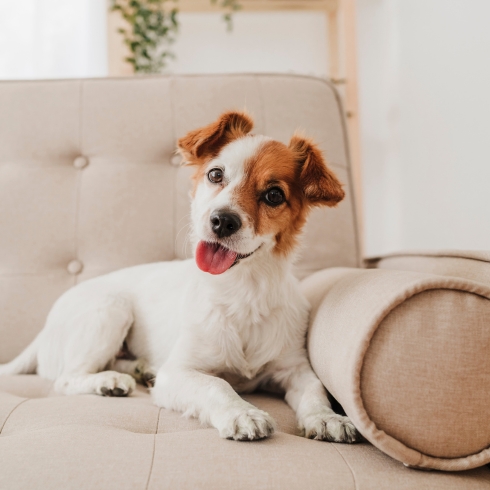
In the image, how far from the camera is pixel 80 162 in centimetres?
198

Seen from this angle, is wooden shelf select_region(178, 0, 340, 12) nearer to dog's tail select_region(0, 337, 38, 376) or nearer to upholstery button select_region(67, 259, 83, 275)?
upholstery button select_region(67, 259, 83, 275)

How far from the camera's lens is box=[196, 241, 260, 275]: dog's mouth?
1.33 meters

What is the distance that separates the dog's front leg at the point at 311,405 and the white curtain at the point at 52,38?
238 cm

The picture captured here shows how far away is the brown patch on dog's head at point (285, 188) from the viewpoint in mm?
1390

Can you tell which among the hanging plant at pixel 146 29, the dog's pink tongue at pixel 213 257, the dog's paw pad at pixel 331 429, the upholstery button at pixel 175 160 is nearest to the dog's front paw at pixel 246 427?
the dog's paw pad at pixel 331 429

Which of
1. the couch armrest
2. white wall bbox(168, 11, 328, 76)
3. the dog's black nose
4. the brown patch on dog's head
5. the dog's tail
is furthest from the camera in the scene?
white wall bbox(168, 11, 328, 76)

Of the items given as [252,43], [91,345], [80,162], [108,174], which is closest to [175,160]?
[108,174]

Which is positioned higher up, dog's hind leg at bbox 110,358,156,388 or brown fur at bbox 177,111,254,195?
brown fur at bbox 177,111,254,195

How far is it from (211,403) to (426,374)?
49cm

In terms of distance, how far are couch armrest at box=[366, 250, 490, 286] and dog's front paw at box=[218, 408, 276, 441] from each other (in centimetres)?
55

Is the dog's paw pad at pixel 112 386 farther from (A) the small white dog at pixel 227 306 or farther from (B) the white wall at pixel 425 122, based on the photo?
(B) the white wall at pixel 425 122

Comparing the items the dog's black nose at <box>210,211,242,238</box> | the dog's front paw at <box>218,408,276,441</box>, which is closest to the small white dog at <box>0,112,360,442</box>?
the dog's black nose at <box>210,211,242,238</box>

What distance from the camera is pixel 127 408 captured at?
1210 millimetres

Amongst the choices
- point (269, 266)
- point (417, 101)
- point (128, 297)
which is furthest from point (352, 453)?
point (417, 101)
